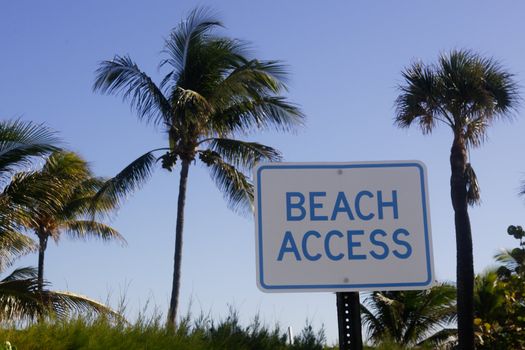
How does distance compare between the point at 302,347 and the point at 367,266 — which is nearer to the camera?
the point at 367,266

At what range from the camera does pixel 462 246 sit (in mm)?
18031

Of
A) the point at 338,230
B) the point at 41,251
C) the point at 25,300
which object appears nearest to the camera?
the point at 338,230

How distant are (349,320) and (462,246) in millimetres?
15908

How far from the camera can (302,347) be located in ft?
38.6

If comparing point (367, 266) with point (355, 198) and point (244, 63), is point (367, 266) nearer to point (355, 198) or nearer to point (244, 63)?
point (355, 198)

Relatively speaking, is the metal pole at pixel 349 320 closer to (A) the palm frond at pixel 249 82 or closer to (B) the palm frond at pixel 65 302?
(B) the palm frond at pixel 65 302

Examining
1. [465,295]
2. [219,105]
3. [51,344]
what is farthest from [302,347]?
[219,105]

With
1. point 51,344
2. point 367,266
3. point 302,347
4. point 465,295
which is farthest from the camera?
point 465,295

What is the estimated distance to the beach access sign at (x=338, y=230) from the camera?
258 centimetres

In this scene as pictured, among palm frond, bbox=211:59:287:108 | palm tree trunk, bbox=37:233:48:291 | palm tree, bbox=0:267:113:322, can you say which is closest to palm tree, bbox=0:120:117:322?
palm tree, bbox=0:267:113:322

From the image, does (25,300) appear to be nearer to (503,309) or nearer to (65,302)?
(65,302)

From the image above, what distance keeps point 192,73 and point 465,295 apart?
819 centimetres

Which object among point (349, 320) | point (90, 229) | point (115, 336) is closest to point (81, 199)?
point (90, 229)

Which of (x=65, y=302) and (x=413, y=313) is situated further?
(x=413, y=313)
